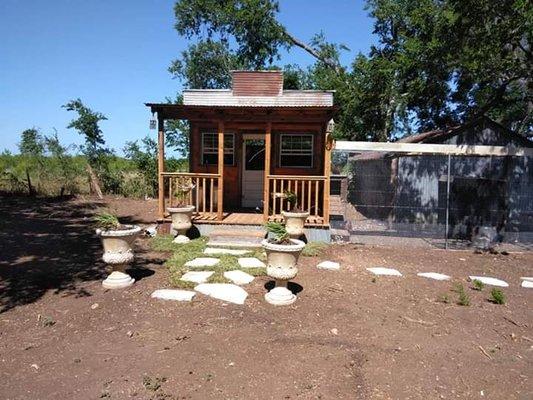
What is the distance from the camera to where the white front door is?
Answer: 461 inches

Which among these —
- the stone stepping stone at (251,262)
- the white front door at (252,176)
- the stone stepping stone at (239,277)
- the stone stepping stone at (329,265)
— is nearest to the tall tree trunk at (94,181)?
the white front door at (252,176)

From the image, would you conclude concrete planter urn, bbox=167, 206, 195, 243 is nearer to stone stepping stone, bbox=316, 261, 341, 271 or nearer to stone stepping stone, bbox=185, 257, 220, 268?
stone stepping stone, bbox=185, 257, 220, 268

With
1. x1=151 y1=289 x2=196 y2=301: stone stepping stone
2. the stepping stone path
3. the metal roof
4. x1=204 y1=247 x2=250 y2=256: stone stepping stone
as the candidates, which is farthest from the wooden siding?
x1=151 y1=289 x2=196 y2=301: stone stepping stone

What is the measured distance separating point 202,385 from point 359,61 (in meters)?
18.8

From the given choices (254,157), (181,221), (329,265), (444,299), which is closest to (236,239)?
(181,221)

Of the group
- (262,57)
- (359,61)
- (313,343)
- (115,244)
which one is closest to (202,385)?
(313,343)

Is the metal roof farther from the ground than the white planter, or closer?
farther from the ground

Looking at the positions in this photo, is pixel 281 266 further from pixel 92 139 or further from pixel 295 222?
pixel 92 139

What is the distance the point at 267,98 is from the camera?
11.0 m

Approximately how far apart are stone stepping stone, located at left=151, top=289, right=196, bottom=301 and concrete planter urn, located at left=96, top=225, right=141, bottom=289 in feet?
1.92

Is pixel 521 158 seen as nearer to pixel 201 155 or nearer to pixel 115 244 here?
pixel 201 155

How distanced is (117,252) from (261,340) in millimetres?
2587

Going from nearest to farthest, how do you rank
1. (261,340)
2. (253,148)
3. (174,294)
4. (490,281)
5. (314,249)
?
(261,340) → (174,294) → (490,281) → (314,249) → (253,148)

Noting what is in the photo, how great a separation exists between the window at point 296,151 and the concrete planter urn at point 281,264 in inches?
245
